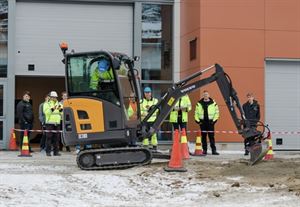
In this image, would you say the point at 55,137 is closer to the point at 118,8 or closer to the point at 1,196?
the point at 118,8

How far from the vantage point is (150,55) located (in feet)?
68.9

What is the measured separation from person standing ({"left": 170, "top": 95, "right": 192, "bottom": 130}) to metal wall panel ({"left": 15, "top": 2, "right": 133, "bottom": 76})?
4.62 m

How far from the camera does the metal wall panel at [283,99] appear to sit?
19844 mm

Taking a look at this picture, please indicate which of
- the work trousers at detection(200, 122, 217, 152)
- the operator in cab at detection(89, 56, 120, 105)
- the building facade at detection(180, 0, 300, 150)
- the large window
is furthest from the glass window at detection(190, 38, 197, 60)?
the operator in cab at detection(89, 56, 120, 105)

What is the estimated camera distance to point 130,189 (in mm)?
10906

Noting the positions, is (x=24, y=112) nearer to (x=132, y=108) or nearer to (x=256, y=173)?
(x=132, y=108)

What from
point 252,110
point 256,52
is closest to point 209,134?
point 252,110

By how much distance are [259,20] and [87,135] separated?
8.93m

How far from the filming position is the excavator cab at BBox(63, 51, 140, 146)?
42.9ft

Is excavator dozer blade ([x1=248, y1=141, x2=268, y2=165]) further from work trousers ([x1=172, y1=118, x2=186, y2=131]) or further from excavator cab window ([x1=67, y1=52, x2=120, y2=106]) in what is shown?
work trousers ([x1=172, y1=118, x2=186, y2=131])

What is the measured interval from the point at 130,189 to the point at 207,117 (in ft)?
23.0

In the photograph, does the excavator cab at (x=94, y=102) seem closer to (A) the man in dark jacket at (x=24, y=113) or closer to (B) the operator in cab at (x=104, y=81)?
(B) the operator in cab at (x=104, y=81)

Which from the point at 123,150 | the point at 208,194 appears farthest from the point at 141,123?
the point at 208,194

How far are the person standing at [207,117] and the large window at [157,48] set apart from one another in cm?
342
